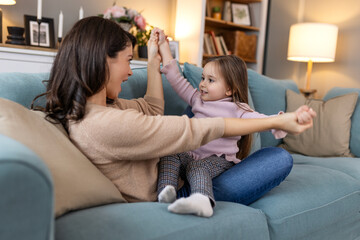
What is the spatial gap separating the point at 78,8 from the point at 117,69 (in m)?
2.14

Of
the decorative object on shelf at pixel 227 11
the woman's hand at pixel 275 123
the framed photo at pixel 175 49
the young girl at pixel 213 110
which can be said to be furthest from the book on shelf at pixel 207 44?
the woman's hand at pixel 275 123

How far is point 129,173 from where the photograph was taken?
3.57 feet

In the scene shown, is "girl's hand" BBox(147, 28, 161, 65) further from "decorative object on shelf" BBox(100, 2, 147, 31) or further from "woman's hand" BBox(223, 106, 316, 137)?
"decorative object on shelf" BBox(100, 2, 147, 31)

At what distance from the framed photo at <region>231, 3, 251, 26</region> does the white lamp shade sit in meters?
0.51

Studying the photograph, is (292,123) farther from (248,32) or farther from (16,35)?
(248,32)

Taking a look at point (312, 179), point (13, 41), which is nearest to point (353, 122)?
point (312, 179)

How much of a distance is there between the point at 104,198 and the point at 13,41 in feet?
6.19

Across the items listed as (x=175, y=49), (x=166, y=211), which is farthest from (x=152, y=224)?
(x=175, y=49)

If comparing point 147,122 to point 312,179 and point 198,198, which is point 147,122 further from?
point 312,179

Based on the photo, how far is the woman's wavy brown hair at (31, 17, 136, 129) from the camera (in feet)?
3.41

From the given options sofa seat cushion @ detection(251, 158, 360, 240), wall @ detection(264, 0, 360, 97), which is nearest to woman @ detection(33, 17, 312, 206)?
sofa seat cushion @ detection(251, 158, 360, 240)

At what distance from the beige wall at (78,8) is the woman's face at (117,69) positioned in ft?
6.33

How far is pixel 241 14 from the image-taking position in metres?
3.85

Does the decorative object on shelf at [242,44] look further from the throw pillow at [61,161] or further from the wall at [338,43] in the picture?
the throw pillow at [61,161]
